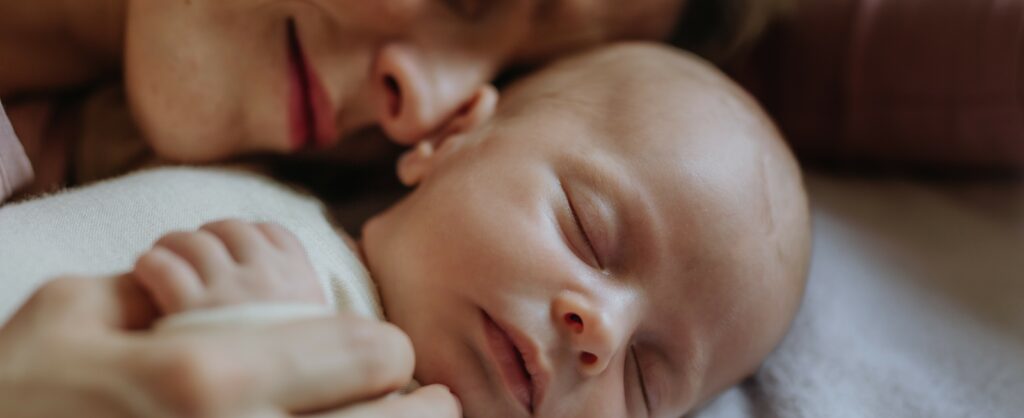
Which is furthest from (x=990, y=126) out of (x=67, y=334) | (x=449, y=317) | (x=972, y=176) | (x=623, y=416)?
(x=67, y=334)

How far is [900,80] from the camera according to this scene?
1.31 meters

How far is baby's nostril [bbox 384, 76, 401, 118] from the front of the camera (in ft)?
3.43

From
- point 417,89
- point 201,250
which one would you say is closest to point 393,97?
point 417,89

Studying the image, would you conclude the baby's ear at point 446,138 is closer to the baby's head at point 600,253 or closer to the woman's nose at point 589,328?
the baby's head at point 600,253

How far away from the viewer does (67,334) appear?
57cm

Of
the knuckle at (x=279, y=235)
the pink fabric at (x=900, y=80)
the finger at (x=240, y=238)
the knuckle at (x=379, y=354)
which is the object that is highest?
the finger at (x=240, y=238)

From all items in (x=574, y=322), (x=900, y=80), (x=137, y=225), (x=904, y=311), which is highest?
(x=137, y=225)

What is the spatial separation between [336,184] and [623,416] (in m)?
0.61

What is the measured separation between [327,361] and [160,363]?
0.35ft

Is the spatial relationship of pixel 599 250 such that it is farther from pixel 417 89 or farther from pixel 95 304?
pixel 95 304

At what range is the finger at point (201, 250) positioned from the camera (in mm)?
636

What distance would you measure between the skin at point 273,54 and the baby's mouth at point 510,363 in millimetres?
313

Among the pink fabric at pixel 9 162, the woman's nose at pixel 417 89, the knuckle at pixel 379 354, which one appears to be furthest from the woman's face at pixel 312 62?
the knuckle at pixel 379 354

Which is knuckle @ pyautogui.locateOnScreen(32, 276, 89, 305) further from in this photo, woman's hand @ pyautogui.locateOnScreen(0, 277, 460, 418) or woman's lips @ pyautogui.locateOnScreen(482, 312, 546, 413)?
woman's lips @ pyautogui.locateOnScreen(482, 312, 546, 413)
